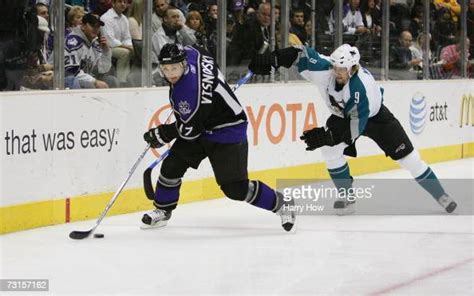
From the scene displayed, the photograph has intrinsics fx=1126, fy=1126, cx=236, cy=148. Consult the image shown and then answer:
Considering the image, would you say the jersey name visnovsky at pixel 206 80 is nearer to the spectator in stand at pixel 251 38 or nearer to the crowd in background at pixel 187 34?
the crowd in background at pixel 187 34

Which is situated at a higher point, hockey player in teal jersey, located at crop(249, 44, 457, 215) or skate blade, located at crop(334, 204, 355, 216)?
hockey player in teal jersey, located at crop(249, 44, 457, 215)

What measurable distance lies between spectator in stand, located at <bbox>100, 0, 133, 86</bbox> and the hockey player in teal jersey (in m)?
1.14

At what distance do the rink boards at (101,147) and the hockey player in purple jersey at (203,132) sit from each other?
568 millimetres

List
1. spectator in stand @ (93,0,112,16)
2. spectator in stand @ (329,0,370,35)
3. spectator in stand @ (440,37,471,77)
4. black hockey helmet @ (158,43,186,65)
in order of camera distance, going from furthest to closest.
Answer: spectator in stand @ (440,37,471,77) → spectator in stand @ (329,0,370,35) → spectator in stand @ (93,0,112,16) → black hockey helmet @ (158,43,186,65)

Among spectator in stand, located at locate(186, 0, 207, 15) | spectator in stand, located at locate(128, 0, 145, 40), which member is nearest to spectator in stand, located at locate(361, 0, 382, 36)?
spectator in stand, located at locate(186, 0, 207, 15)

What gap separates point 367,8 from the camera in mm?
10141

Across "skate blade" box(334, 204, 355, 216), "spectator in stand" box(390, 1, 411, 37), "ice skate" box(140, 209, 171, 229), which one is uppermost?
"spectator in stand" box(390, 1, 411, 37)

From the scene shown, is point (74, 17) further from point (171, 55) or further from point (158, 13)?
point (171, 55)

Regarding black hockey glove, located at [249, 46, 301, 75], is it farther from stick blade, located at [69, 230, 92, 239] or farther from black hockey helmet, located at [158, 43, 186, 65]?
stick blade, located at [69, 230, 92, 239]

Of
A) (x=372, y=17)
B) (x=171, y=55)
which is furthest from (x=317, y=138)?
(x=372, y=17)

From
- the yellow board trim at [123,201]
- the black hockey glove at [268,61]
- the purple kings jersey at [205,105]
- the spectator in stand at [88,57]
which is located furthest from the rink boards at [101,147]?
the black hockey glove at [268,61]

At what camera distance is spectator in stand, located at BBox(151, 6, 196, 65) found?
7824 mm

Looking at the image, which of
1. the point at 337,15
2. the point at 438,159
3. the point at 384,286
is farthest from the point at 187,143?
the point at 438,159

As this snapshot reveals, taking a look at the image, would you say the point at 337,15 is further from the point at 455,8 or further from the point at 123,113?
the point at 123,113
